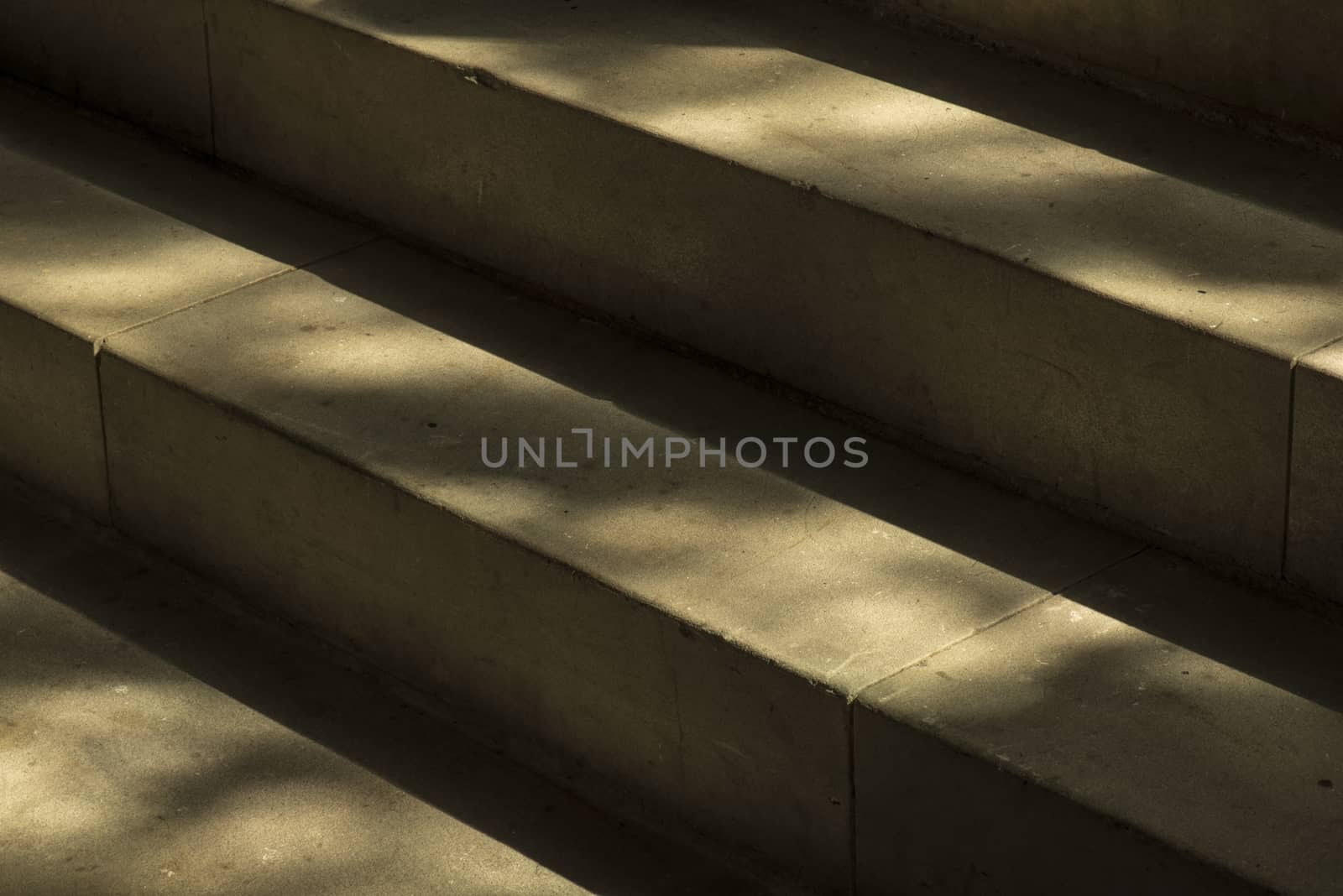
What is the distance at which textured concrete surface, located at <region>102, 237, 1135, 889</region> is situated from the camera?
3.06 metres

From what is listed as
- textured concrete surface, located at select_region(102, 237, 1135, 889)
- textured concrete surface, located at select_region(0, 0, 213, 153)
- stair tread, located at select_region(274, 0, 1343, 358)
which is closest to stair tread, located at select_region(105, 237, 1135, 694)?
textured concrete surface, located at select_region(102, 237, 1135, 889)

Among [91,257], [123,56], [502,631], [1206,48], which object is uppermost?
[1206,48]

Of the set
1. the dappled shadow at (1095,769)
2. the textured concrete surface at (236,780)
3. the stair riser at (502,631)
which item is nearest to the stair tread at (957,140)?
the dappled shadow at (1095,769)

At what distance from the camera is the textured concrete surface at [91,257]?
3.81 meters

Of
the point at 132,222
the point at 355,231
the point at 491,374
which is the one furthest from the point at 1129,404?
the point at 132,222

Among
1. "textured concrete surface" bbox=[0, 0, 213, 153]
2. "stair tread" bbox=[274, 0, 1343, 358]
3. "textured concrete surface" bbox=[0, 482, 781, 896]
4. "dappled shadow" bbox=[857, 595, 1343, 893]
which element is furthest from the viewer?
"textured concrete surface" bbox=[0, 0, 213, 153]

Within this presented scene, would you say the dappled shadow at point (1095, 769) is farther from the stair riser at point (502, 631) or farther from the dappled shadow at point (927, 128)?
the dappled shadow at point (927, 128)

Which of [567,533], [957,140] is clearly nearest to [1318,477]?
[957,140]

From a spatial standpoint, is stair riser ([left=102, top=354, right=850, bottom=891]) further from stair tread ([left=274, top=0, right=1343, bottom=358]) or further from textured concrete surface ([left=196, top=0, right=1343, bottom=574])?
stair tread ([left=274, top=0, right=1343, bottom=358])

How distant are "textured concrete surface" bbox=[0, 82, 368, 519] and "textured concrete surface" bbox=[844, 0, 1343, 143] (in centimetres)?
128

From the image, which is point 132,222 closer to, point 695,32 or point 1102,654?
point 695,32

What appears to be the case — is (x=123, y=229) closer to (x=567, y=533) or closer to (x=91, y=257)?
(x=91, y=257)

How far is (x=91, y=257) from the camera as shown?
3977 millimetres

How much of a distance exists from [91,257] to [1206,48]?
6.37ft
